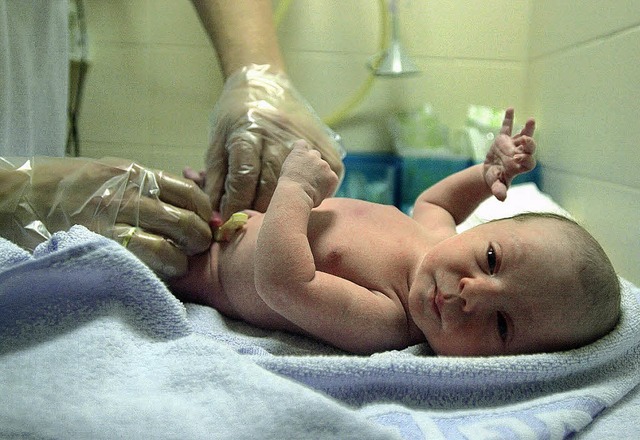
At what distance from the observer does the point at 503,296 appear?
26.0 inches

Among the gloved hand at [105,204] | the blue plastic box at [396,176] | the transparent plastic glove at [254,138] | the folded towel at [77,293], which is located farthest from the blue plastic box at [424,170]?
the folded towel at [77,293]

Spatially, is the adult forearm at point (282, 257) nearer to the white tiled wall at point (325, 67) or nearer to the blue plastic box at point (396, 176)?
the blue plastic box at point (396, 176)

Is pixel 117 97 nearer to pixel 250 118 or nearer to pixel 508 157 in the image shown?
pixel 250 118

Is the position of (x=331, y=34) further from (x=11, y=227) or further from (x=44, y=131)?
(x=11, y=227)

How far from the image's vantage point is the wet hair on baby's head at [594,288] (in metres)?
0.65

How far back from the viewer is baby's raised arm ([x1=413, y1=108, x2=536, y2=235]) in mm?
841

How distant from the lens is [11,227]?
2.39 ft

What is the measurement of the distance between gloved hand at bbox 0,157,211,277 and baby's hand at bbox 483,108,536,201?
0.45 meters

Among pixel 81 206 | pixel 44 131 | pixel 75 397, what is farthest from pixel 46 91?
pixel 75 397

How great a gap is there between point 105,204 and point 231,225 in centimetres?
18

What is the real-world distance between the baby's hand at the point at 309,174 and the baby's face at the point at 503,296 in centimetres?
18

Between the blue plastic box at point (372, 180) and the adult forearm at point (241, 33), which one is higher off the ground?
the adult forearm at point (241, 33)

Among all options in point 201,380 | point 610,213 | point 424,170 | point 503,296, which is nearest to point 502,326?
point 503,296

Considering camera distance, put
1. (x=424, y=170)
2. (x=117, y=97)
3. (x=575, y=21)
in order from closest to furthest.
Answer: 1. (x=575, y=21)
2. (x=424, y=170)
3. (x=117, y=97)
